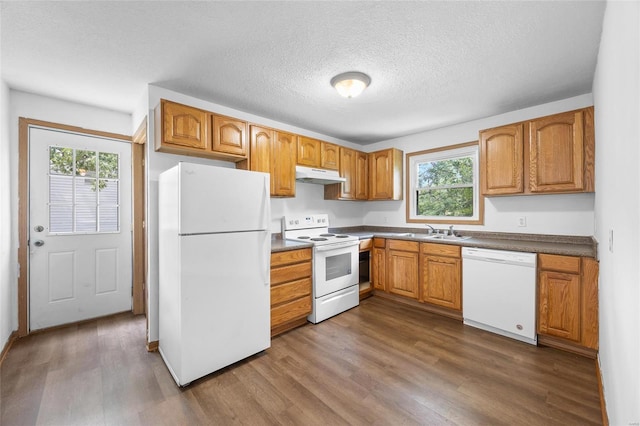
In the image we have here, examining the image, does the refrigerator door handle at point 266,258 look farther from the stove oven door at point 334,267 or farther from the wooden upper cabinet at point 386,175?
the wooden upper cabinet at point 386,175

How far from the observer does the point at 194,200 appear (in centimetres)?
199

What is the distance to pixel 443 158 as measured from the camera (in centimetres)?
385

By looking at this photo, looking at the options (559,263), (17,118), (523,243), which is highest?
(17,118)

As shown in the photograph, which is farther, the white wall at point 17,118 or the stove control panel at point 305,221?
the stove control panel at point 305,221

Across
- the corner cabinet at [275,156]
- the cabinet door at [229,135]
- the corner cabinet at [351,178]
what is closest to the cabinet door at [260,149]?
the corner cabinet at [275,156]

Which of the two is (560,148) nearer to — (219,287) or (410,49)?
(410,49)

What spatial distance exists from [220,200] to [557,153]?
319cm

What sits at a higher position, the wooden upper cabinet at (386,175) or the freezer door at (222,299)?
the wooden upper cabinet at (386,175)

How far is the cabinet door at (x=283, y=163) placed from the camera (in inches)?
125

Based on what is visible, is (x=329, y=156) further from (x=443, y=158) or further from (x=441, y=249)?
(x=441, y=249)

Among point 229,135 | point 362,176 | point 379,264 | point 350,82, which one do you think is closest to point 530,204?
point 379,264

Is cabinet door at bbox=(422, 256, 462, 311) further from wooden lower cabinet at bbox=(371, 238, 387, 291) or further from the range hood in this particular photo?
the range hood

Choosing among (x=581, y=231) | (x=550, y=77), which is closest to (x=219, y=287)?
(x=550, y=77)

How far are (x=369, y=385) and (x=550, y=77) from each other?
300cm
